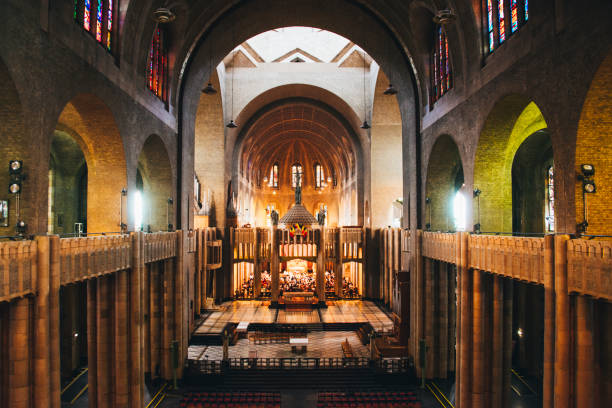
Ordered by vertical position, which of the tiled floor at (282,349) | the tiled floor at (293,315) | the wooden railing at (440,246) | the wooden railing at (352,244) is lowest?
the tiled floor at (282,349)

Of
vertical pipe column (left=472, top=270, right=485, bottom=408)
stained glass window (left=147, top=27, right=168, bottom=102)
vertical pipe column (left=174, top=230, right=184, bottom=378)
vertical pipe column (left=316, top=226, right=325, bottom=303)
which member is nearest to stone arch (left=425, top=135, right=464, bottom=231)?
vertical pipe column (left=472, top=270, right=485, bottom=408)

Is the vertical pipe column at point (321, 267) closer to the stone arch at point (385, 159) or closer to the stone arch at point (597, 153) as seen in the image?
the stone arch at point (385, 159)

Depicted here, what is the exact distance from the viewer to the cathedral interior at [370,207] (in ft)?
29.5

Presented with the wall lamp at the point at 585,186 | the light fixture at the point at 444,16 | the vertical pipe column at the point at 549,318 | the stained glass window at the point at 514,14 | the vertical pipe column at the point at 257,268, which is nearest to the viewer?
the wall lamp at the point at 585,186

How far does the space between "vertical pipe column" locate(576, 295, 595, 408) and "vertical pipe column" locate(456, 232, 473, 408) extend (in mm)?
5184

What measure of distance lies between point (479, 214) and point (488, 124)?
296cm

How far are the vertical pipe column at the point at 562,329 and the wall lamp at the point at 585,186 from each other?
0.41m

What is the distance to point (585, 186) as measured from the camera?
8.97m

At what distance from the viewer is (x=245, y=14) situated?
68.2ft

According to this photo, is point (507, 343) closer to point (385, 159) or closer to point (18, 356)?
point (18, 356)

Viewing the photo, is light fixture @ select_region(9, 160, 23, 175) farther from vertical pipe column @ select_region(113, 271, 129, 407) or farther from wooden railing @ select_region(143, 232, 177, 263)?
wooden railing @ select_region(143, 232, 177, 263)

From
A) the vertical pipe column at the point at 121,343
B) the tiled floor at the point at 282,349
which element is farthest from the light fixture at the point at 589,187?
the tiled floor at the point at 282,349

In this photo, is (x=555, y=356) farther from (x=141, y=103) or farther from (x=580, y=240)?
(x=141, y=103)

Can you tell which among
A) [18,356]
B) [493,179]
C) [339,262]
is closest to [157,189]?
[18,356]
